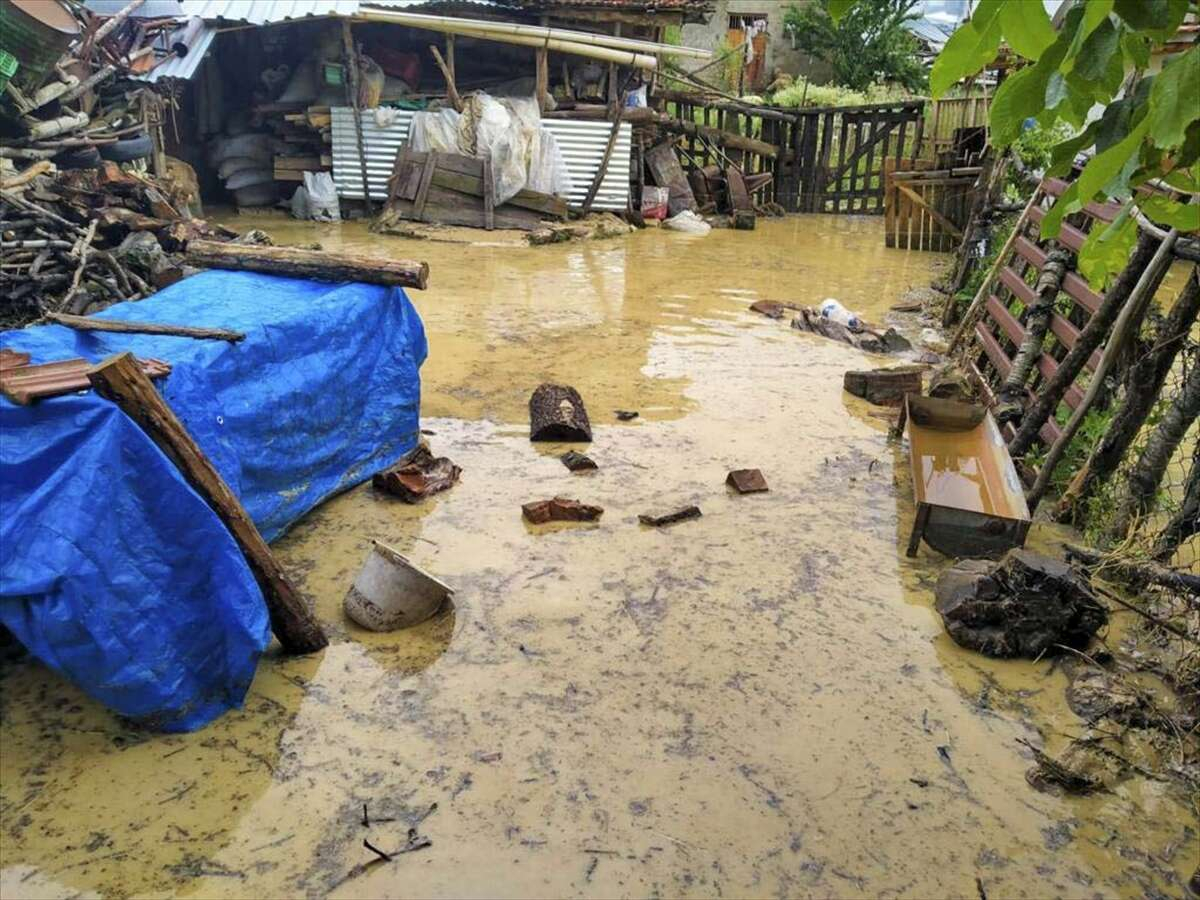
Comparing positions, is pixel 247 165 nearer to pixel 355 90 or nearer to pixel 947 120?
pixel 355 90

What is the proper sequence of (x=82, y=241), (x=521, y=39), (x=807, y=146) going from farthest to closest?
(x=807, y=146) < (x=521, y=39) < (x=82, y=241)

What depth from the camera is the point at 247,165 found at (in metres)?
15.2

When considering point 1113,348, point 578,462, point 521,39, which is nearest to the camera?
point 1113,348

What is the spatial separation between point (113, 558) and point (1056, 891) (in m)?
3.39

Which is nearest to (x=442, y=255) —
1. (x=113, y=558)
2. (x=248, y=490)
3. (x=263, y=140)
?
(x=263, y=140)

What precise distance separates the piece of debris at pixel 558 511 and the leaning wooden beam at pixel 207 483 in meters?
1.47

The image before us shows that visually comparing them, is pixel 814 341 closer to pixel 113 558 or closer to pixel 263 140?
pixel 113 558

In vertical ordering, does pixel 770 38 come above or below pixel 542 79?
above

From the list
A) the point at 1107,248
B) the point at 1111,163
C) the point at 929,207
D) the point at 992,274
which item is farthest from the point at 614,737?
the point at 929,207

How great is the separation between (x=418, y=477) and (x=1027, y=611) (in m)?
3.44

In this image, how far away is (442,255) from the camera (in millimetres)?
12305

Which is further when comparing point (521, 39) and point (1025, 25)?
point (521, 39)

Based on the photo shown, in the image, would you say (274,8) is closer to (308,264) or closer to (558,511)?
(308,264)

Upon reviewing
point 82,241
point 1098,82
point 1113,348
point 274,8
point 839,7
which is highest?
point 274,8
